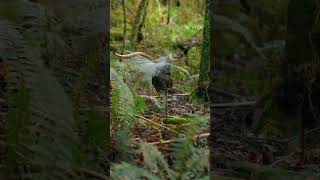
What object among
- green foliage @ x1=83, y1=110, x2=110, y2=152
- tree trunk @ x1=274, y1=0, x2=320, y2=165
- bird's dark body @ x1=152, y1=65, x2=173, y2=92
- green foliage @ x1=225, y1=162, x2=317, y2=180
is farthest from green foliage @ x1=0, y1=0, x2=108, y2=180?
tree trunk @ x1=274, y1=0, x2=320, y2=165

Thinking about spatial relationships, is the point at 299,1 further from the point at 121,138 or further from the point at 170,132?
the point at 121,138

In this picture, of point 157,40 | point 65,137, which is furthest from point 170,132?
point 157,40

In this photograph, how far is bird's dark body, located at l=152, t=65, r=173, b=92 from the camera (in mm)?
3002

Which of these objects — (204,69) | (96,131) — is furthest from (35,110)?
(204,69)

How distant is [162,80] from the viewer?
3.17 metres

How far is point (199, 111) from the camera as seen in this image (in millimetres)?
3154

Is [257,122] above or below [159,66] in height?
below

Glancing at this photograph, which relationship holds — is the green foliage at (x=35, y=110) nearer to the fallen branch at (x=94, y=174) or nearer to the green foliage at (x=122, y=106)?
the fallen branch at (x=94, y=174)

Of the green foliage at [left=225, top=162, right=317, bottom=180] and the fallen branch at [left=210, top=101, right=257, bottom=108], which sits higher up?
the fallen branch at [left=210, top=101, right=257, bottom=108]

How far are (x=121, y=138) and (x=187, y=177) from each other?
1.92 ft

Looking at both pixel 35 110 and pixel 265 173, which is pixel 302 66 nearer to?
pixel 265 173

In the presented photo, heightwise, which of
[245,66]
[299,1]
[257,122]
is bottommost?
[257,122]

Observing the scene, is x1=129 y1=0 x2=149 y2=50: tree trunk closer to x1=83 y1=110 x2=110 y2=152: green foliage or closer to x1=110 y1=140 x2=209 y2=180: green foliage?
x1=83 y1=110 x2=110 y2=152: green foliage

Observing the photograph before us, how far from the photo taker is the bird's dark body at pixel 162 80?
118 inches
